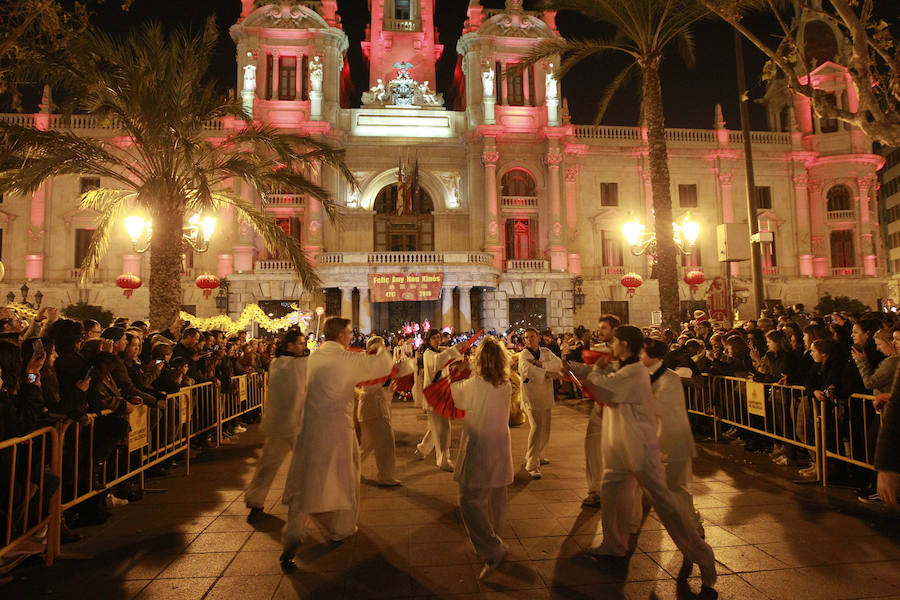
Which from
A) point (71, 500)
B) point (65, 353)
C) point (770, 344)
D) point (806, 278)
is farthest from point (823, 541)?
point (806, 278)

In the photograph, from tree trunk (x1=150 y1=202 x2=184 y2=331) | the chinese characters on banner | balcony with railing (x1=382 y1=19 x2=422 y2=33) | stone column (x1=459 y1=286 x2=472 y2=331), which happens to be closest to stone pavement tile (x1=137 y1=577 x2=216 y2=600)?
tree trunk (x1=150 y1=202 x2=184 y2=331)

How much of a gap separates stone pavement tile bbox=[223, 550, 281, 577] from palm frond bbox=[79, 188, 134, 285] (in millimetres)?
9108

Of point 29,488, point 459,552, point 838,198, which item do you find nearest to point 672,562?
point 459,552

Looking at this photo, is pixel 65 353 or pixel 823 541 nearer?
pixel 823 541

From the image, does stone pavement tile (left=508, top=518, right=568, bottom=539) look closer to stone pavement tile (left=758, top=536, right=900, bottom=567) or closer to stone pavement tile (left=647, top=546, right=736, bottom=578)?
stone pavement tile (left=647, top=546, right=736, bottom=578)

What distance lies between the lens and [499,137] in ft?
98.2

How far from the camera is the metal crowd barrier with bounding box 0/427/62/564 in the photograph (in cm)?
410

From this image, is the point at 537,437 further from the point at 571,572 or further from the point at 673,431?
the point at 571,572

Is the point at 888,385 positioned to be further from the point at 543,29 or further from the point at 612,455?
the point at 543,29

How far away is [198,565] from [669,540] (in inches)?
153

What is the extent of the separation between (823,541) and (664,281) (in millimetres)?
9003

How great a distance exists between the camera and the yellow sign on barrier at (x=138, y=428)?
595 cm

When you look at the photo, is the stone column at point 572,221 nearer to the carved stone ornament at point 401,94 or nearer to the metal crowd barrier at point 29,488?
the carved stone ornament at point 401,94

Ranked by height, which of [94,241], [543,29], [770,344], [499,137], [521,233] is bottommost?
[770,344]
